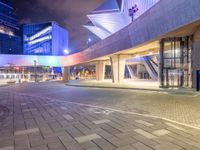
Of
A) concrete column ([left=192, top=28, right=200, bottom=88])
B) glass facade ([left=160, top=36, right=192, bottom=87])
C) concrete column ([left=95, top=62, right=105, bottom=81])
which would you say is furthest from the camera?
concrete column ([left=95, top=62, right=105, bottom=81])

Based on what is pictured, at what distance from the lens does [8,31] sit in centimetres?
9438

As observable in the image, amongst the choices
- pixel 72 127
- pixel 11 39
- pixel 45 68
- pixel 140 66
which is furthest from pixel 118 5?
pixel 11 39

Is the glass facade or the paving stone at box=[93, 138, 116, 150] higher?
the glass facade

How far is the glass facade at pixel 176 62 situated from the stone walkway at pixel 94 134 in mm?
14329

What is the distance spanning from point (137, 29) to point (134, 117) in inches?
568

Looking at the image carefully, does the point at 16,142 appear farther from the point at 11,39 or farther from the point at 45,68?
the point at 11,39

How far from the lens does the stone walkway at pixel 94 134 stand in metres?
4.20

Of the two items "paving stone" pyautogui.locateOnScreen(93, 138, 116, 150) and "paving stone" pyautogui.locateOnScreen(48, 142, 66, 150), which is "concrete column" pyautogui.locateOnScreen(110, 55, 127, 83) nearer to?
"paving stone" pyautogui.locateOnScreen(93, 138, 116, 150)

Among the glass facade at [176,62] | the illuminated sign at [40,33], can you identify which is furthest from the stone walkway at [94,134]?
the illuminated sign at [40,33]

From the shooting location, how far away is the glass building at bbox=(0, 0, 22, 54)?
90250 millimetres

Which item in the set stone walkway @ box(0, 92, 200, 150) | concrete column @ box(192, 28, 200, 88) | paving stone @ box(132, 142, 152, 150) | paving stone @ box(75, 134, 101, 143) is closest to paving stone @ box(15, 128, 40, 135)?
stone walkway @ box(0, 92, 200, 150)

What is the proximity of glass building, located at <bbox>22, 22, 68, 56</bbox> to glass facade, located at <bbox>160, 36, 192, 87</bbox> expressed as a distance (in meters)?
79.8

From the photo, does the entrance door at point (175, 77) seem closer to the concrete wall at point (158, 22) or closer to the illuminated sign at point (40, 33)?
the concrete wall at point (158, 22)

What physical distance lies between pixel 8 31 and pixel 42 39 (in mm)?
18725
